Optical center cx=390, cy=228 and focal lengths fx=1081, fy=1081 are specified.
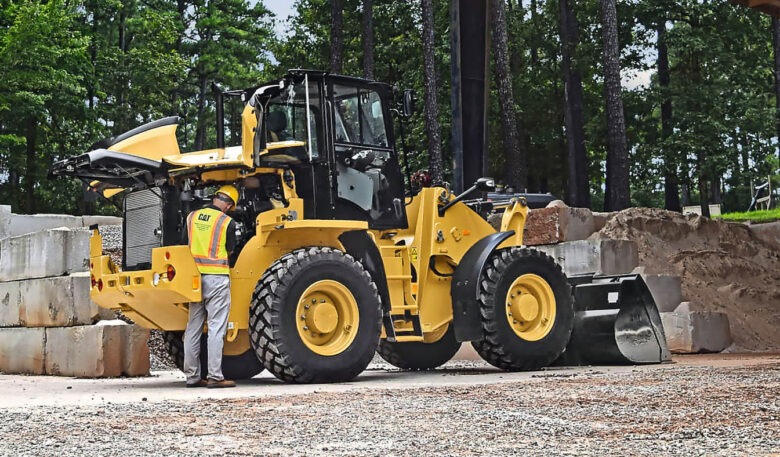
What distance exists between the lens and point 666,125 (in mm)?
32531

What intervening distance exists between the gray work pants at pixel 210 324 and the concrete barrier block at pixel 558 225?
7519mm

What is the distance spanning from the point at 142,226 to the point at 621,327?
6142 mm

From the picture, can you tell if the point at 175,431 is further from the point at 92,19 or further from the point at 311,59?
the point at 92,19

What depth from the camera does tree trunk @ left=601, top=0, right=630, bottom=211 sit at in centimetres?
2752

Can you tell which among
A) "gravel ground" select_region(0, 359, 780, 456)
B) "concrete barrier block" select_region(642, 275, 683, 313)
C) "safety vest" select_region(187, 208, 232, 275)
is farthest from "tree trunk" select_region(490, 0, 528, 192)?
"gravel ground" select_region(0, 359, 780, 456)

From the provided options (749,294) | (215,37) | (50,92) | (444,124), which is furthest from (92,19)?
(749,294)

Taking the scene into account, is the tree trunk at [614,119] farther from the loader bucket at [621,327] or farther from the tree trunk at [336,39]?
the loader bucket at [621,327]

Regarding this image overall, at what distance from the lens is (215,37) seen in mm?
51594

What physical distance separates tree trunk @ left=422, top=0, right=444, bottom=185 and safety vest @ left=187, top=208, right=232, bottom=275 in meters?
20.0

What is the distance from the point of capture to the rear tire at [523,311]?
12.2m

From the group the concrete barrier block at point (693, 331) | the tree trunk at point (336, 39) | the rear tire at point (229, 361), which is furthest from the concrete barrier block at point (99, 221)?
the concrete barrier block at point (693, 331)

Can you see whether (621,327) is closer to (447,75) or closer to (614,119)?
(614,119)

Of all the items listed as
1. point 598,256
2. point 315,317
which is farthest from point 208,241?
point 598,256

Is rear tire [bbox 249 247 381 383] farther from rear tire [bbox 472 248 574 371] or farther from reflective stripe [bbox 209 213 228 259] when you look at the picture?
rear tire [bbox 472 248 574 371]
